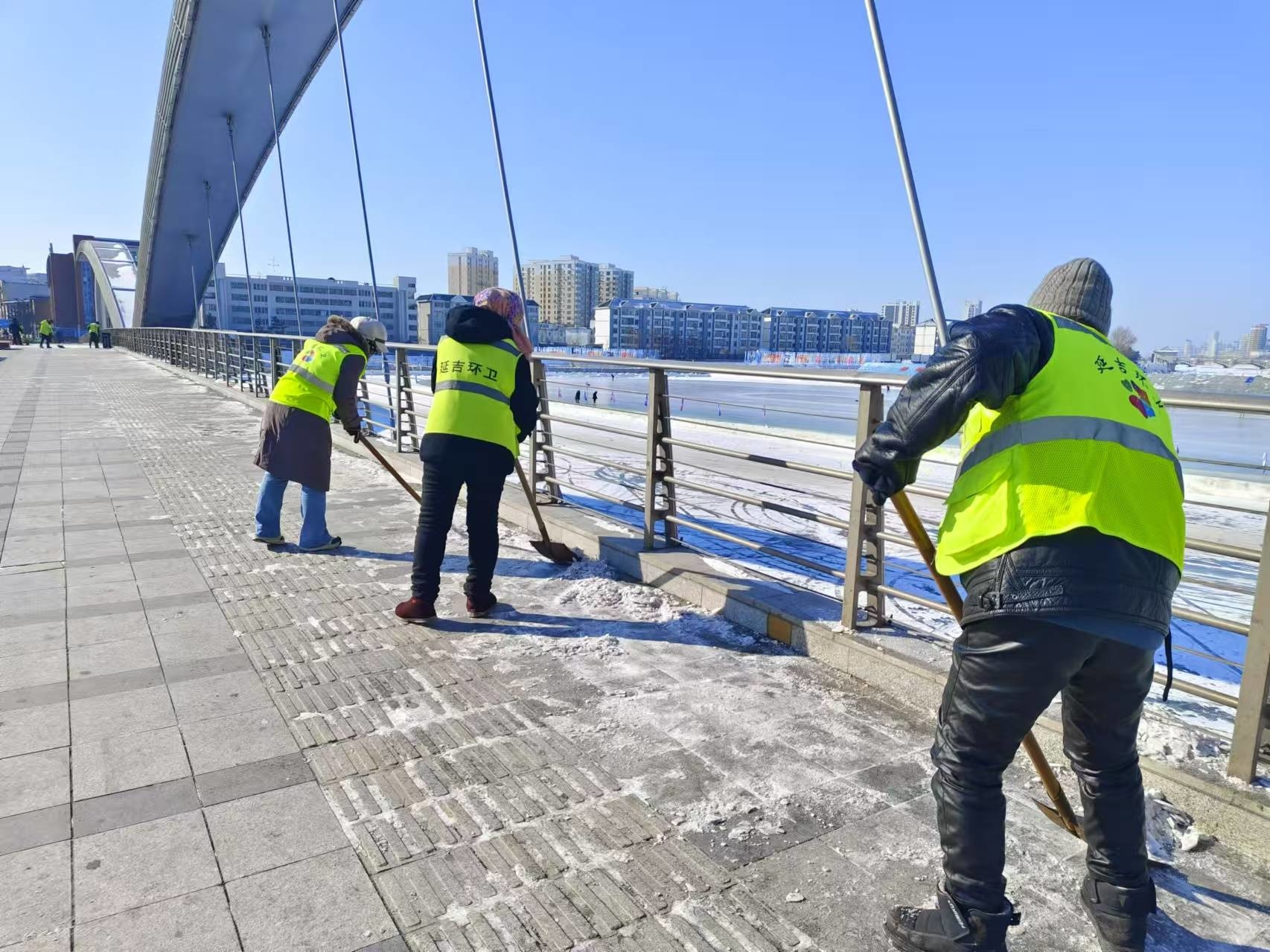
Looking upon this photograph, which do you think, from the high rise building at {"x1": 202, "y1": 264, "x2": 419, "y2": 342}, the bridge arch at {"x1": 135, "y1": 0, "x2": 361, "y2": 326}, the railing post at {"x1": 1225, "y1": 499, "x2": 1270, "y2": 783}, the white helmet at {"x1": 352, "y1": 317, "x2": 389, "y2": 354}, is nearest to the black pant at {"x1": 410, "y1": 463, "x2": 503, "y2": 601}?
the white helmet at {"x1": 352, "y1": 317, "x2": 389, "y2": 354}

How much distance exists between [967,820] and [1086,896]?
1.37 feet

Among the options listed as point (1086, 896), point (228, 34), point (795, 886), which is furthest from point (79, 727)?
point (228, 34)

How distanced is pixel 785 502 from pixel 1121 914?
984 centimetres

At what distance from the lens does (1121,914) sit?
1982mm

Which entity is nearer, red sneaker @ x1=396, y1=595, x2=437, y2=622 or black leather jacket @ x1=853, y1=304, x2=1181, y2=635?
black leather jacket @ x1=853, y1=304, x2=1181, y2=635

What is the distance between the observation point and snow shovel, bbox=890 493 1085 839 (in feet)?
7.18

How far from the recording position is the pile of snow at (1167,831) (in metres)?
2.43

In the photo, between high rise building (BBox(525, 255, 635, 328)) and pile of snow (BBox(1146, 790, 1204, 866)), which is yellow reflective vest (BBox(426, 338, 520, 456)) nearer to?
pile of snow (BBox(1146, 790, 1204, 866))

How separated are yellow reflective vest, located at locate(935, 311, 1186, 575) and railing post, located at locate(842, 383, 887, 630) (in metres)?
1.62

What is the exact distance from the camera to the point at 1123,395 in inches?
74.2

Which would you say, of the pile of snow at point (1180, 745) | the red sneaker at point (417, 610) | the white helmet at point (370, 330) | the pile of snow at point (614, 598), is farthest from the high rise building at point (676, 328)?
the pile of snow at point (1180, 745)

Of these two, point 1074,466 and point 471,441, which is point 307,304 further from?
point 1074,466

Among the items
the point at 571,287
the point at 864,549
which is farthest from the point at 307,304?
the point at 864,549

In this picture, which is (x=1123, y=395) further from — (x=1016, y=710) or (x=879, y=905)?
(x=879, y=905)
